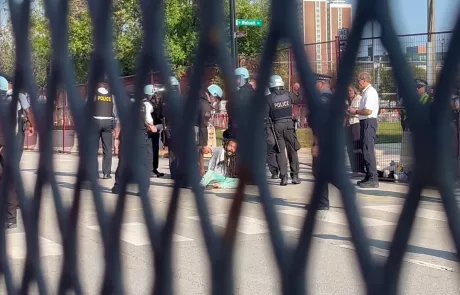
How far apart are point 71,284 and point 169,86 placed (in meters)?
0.64

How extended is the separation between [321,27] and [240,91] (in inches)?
6.6

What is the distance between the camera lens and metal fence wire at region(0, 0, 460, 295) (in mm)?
941

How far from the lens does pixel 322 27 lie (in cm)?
111

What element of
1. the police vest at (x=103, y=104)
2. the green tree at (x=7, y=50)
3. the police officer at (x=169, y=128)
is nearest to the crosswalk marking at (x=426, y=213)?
the police officer at (x=169, y=128)

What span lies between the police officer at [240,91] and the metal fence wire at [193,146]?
1 centimetres

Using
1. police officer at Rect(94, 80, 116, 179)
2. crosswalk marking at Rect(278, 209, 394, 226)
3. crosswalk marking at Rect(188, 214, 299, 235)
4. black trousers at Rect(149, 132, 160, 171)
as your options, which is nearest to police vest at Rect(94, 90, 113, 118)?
police officer at Rect(94, 80, 116, 179)

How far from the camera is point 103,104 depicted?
163cm

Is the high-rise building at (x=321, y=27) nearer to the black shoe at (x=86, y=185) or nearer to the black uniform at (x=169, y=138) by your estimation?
the black uniform at (x=169, y=138)

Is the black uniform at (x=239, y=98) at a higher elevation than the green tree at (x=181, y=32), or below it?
below

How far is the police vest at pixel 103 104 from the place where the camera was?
153 cm

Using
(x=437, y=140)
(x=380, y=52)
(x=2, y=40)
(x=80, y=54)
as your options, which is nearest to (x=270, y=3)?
(x=380, y=52)

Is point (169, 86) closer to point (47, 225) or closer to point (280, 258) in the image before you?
point (280, 258)

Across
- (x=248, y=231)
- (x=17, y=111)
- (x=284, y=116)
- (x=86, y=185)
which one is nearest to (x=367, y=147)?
(x=284, y=116)

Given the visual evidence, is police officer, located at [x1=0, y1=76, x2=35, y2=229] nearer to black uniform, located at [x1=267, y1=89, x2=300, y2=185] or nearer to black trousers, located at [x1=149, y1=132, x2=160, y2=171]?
black trousers, located at [x1=149, y1=132, x2=160, y2=171]
